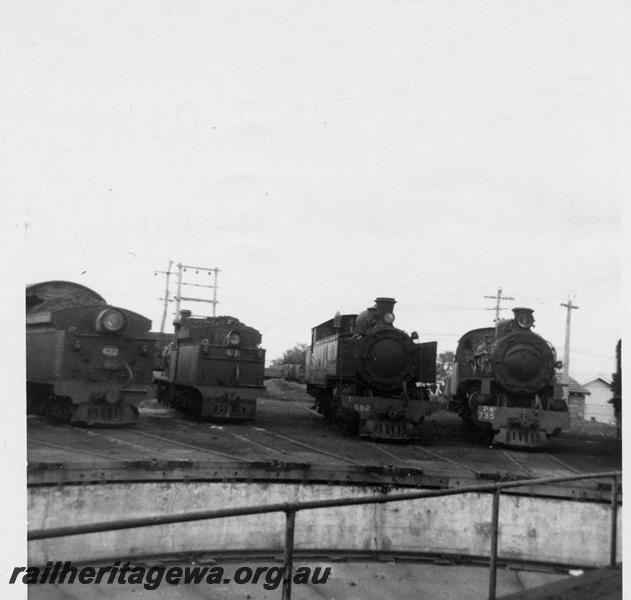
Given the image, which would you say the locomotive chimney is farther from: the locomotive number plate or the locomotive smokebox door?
the locomotive number plate

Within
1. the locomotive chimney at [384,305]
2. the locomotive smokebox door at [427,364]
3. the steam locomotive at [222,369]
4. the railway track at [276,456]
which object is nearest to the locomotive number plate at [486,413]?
the railway track at [276,456]

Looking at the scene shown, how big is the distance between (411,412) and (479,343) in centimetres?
414

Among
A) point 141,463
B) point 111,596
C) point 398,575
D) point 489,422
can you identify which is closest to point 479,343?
point 489,422

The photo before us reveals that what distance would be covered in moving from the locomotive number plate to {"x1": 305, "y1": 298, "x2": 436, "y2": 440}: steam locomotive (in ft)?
3.38

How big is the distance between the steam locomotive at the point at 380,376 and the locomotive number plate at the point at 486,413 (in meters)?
1.03

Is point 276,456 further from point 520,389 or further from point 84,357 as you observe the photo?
point 520,389

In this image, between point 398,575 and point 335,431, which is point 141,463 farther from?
point 335,431

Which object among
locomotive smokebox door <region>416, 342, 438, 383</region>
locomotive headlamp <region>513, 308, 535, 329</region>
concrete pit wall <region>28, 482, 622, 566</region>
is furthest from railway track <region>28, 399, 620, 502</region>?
locomotive headlamp <region>513, 308, 535, 329</region>

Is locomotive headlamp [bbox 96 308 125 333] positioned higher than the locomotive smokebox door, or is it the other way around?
locomotive headlamp [bbox 96 308 125 333]

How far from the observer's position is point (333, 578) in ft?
27.2

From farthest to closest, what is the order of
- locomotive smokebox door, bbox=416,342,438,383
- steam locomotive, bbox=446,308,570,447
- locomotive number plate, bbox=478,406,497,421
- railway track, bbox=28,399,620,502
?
1. locomotive smokebox door, bbox=416,342,438,383
2. locomotive number plate, bbox=478,406,497,421
3. steam locomotive, bbox=446,308,570,447
4. railway track, bbox=28,399,620,502

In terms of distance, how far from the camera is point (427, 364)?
14.5 m

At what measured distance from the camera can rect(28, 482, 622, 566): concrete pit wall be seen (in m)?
8.74

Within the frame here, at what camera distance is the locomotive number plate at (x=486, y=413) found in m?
13.4
